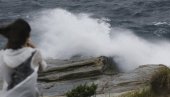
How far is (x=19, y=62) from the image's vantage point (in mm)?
6430

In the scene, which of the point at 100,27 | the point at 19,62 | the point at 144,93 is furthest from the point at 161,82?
the point at 100,27

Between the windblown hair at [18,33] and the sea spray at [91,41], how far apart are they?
1616 centimetres

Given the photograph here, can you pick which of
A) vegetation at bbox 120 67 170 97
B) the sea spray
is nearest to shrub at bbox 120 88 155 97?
vegetation at bbox 120 67 170 97

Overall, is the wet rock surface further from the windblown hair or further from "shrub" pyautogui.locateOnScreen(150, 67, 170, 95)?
the windblown hair

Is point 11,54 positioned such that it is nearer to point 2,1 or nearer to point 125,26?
point 125,26

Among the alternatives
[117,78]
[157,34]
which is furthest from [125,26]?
[117,78]

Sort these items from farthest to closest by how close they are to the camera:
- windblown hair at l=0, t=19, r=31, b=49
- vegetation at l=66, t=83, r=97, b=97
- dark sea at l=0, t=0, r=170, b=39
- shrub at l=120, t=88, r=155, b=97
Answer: dark sea at l=0, t=0, r=170, b=39, shrub at l=120, t=88, r=155, b=97, vegetation at l=66, t=83, r=97, b=97, windblown hair at l=0, t=19, r=31, b=49

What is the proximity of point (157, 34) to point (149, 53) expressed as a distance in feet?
16.4

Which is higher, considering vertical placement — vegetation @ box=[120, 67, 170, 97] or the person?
the person

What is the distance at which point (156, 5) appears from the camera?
145 ft

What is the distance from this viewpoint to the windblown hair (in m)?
6.39

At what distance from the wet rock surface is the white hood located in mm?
7671

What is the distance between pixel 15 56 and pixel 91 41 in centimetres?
2558

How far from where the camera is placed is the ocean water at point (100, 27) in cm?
2839
